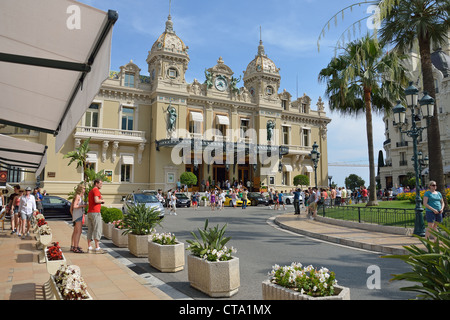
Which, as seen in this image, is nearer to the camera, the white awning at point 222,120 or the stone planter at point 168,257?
the stone planter at point 168,257

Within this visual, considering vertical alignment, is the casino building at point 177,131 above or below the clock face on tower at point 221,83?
below

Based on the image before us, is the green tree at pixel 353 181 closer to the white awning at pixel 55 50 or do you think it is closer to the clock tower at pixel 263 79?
the clock tower at pixel 263 79

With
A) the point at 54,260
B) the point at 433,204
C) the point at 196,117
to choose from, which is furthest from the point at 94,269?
the point at 196,117

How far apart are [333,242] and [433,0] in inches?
427

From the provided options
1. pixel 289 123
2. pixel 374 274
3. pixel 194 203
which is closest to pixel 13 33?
pixel 374 274

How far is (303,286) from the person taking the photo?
3475 mm

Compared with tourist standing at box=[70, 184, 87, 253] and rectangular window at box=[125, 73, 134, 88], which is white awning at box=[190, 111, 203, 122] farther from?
tourist standing at box=[70, 184, 87, 253]

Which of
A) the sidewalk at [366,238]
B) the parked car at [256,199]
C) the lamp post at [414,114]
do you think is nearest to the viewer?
the sidewalk at [366,238]

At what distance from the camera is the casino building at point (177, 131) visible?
2866 centimetres

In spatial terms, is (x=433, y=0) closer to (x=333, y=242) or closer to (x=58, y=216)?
(x=333, y=242)

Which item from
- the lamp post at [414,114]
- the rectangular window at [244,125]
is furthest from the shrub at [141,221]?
the rectangular window at [244,125]

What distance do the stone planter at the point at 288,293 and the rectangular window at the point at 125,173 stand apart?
92.6 feet

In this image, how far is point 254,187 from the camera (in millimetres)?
35688
